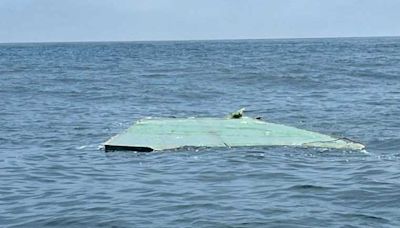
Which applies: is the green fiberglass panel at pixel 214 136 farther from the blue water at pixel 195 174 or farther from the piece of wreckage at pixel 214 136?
the blue water at pixel 195 174

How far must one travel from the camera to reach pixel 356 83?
1335 inches

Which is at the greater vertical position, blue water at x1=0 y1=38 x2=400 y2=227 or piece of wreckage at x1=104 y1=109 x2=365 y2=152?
piece of wreckage at x1=104 y1=109 x2=365 y2=152

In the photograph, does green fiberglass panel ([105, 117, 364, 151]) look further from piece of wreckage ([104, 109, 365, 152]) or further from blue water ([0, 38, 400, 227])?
→ blue water ([0, 38, 400, 227])

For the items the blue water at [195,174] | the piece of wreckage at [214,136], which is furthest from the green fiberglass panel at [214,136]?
the blue water at [195,174]

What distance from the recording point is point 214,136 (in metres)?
15.3

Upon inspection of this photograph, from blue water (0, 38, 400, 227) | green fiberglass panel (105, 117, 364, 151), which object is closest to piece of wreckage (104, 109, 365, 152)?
green fiberglass panel (105, 117, 364, 151)

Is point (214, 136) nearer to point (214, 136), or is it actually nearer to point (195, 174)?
point (214, 136)

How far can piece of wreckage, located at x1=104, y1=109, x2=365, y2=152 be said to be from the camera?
14.4 metres

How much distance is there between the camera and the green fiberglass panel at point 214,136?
14453 millimetres

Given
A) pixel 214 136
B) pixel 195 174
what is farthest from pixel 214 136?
pixel 195 174

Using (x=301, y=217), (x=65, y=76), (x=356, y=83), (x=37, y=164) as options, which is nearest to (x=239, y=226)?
(x=301, y=217)

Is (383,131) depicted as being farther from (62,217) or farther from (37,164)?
(62,217)

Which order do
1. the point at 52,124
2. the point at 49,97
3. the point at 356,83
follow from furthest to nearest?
the point at 356,83, the point at 49,97, the point at 52,124

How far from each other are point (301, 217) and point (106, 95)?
69.4ft
